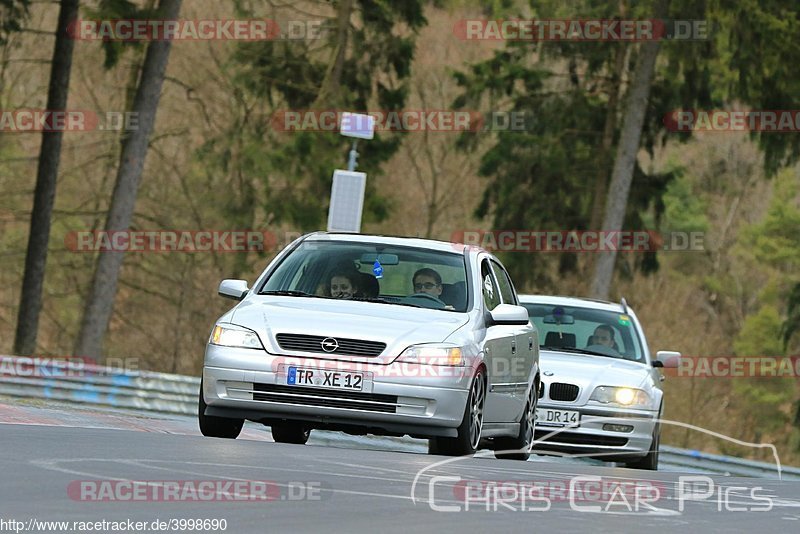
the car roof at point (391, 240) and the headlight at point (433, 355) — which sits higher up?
the car roof at point (391, 240)

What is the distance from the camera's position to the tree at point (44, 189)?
31.8 m

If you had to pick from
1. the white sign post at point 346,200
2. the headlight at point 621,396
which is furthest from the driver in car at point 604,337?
the white sign post at point 346,200

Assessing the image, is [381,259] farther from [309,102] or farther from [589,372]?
[309,102]

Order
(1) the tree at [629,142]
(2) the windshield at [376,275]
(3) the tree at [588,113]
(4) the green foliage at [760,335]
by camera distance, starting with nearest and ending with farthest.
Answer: (2) the windshield at [376,275] < (3) the tree at [588,113] < (1) the tree at [629,142] < (4) the green foliage at [760,335]

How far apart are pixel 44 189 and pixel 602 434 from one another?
17906mm

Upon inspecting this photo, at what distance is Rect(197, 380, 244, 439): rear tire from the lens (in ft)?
41.3

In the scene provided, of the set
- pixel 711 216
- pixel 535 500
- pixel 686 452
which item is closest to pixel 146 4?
pixel 686 452

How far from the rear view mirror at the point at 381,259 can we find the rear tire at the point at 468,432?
3.88 ft

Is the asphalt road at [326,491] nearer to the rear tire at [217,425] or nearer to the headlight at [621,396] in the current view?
the rear tire at [217,425]

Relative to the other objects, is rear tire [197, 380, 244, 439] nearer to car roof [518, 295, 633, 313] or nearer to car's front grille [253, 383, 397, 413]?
car's front grille [253, 383, 397, 413]

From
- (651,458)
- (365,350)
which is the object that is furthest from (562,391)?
(365,350)

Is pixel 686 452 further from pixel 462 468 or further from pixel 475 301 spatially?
pixel 462 468

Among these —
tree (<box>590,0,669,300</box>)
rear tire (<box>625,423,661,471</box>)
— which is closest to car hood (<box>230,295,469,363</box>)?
rear tire (<box>625,423,661,471</box>)

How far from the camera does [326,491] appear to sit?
8.65m
